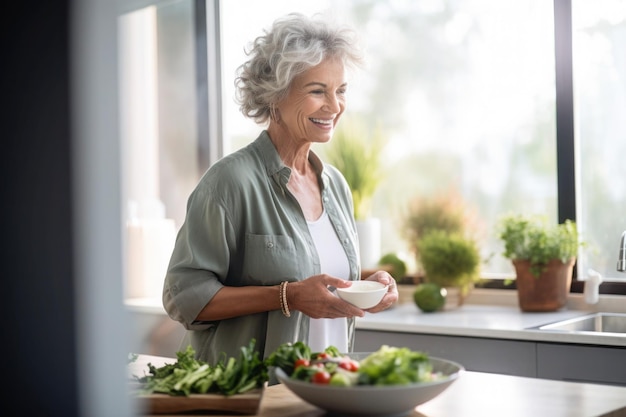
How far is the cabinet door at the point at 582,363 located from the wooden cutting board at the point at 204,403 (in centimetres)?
136

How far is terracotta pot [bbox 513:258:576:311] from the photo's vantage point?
3.04 metres

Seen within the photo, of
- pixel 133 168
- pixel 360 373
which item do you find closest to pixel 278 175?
pixel 360 373

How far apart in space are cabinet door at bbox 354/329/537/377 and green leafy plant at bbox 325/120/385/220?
799 mm

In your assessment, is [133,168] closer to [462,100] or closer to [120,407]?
[462,100]

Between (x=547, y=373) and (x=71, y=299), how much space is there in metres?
2.30

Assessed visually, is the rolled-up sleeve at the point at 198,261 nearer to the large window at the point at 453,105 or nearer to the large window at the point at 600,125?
the large window at the point at 453,105

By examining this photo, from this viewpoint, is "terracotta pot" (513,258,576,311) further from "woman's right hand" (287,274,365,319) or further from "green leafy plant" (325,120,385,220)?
"woman's right hand" (287,274,365,319)

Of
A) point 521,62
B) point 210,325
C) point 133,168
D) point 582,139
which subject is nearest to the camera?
point 210,325

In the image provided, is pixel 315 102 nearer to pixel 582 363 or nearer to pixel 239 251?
pixel 239 251

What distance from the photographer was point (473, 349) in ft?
8.96

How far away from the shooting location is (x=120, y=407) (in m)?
0.48

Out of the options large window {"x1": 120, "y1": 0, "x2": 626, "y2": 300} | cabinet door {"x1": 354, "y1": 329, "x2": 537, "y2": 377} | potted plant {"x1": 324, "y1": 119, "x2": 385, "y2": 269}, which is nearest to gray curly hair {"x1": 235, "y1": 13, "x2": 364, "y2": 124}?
large window {"x1": 120, "y1": 0, "x2": 626, "y2": 300}

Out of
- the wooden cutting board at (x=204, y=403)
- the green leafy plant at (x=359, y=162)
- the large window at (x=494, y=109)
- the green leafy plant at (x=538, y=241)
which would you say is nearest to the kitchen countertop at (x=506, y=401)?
the wooden cutting board at (x=204, y=403)

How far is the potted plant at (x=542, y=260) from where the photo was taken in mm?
3033
